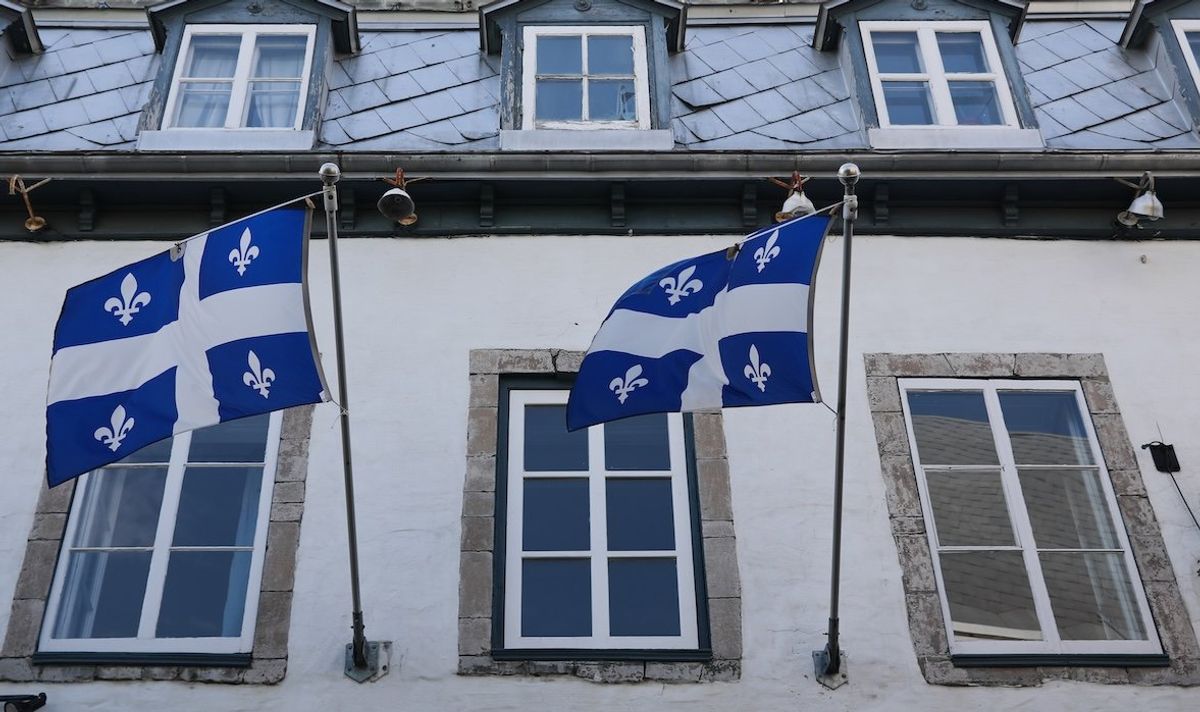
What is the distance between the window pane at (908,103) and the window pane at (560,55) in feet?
7.37

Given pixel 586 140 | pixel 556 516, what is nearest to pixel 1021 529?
pixel 556 516

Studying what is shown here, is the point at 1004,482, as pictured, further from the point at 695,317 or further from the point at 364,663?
the point at 364,663

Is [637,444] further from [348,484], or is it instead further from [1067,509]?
[1067,509]

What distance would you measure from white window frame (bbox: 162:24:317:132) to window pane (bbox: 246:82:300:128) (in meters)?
0.05

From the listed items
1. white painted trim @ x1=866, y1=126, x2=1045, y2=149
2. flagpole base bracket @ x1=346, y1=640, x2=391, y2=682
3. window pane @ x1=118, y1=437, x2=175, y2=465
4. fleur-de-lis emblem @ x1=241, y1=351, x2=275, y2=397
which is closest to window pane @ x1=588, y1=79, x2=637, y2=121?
white painted trim @ x1=866, y1=126, x2=1045, y2=149

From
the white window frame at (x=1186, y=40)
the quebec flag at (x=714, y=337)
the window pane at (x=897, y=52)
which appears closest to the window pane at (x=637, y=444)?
the quebec flag at (x=714, y=337)

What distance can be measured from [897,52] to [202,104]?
5095 millimetres

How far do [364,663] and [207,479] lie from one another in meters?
1.60

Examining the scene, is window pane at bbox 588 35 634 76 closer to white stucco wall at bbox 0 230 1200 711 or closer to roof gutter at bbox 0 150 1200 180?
roof gutter at bbox 0 150 1200 180

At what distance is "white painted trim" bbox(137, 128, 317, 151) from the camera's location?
9.20 metres

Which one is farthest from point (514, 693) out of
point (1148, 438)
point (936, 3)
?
point (936, 3)

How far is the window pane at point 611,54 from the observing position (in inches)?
388

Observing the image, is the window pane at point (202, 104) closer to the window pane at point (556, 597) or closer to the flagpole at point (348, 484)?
the flagpole at point (348, 484)

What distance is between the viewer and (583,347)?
8.31m
